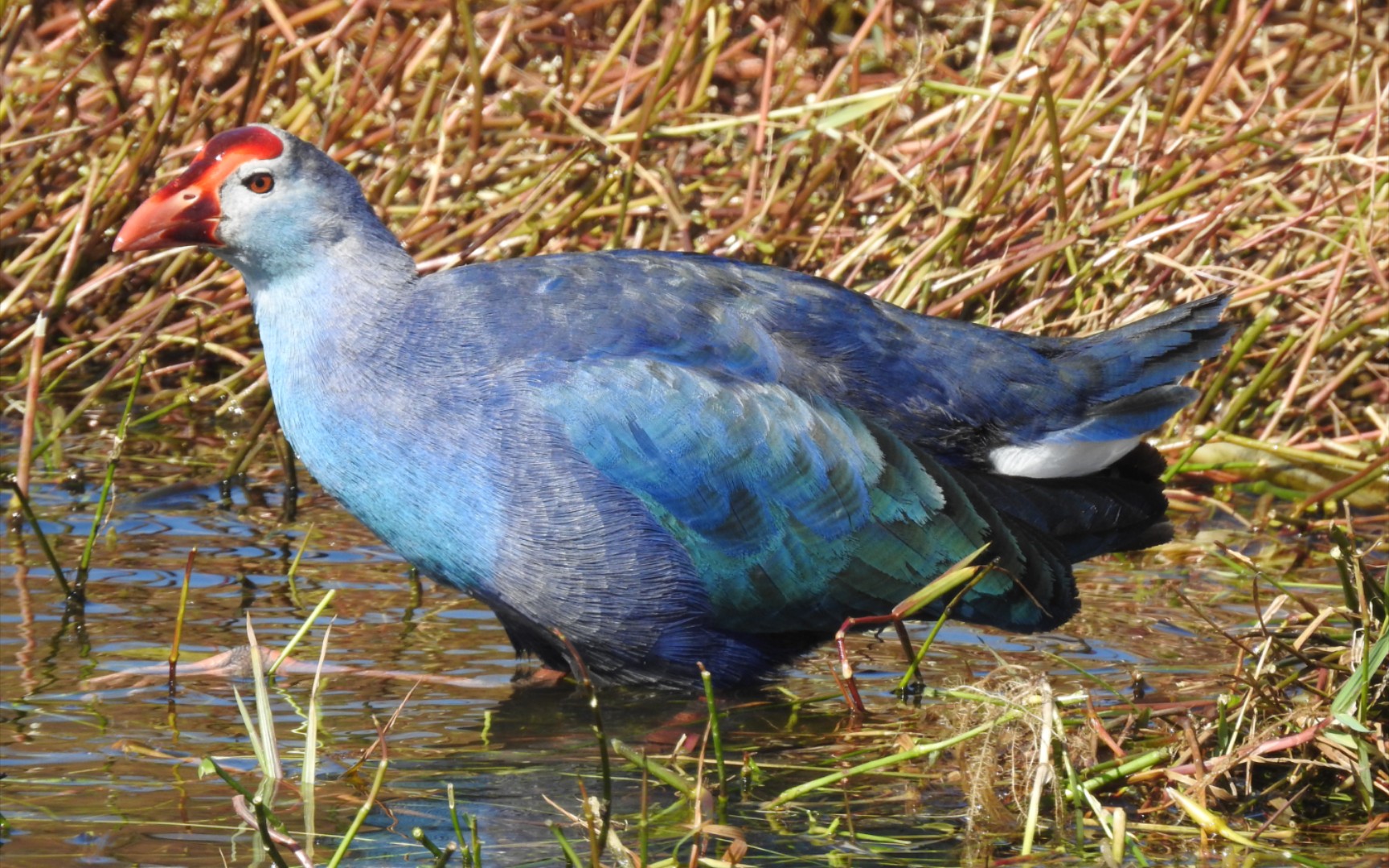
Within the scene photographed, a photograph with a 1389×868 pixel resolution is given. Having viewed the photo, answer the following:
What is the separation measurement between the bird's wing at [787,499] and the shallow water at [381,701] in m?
0.18

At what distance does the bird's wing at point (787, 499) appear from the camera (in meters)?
2.99

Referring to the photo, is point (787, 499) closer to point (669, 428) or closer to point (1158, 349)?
point (669, 428)

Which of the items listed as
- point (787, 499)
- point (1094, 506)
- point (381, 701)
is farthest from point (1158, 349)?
point (381, 701)

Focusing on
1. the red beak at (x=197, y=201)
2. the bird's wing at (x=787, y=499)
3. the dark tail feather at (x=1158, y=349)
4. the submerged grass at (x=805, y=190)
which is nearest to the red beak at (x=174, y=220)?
the red beak at (x=197, y=201)

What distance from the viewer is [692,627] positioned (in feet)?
10.3

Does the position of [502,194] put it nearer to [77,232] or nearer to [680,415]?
[77,232]

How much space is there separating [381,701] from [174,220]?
0.93 m

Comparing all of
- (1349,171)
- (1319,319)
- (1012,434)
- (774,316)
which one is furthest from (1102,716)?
(1349,171)

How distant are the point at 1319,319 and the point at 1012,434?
143 centimetres

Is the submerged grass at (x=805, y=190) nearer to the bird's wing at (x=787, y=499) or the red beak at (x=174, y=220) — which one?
the red beak at (x=174, y=220)

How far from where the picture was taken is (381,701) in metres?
3.15

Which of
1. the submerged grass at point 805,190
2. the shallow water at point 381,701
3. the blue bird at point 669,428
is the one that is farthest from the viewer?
the submerged grass at point 805,190

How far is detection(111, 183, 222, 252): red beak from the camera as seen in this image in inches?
125

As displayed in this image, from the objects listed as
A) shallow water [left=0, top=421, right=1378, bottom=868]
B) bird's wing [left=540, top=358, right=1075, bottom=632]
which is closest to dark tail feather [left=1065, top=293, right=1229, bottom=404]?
bird's wing [left=540, top=358, right=1075, bottom=632]
